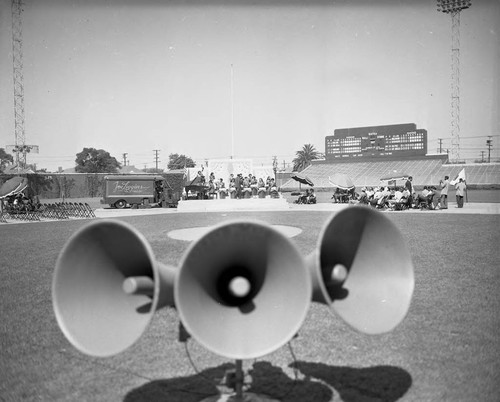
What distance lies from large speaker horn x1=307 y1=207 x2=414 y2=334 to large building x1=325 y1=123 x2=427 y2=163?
6355cm

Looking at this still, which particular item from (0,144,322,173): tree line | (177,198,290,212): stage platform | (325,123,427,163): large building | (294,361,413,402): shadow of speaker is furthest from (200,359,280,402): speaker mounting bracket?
(0,144,322,173): tree line

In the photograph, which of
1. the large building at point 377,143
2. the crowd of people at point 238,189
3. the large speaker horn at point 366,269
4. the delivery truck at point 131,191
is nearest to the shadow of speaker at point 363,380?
the large speaker horn at point 366,269

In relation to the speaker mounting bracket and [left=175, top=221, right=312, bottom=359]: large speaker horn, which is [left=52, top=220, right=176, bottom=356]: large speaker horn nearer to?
[left=175, top=221, right=312, bottom=359]: large speaker horn

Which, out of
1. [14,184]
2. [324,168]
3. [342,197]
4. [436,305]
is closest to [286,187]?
[324,168]

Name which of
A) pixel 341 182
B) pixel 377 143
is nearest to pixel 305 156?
pixel 377 143

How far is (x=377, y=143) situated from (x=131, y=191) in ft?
150

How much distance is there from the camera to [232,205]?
2422 cm

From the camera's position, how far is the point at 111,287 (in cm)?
277

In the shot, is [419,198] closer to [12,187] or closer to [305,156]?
[12,187]

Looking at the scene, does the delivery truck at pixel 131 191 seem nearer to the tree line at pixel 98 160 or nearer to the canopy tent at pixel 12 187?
the canopy tent at pixel 12 187

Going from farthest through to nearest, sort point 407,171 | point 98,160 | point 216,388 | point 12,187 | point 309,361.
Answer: point 98,160
point 407,171
point 12,187
point 309,361
point 216,388

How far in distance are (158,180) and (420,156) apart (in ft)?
149

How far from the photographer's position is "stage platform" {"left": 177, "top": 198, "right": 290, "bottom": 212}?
24.2 m

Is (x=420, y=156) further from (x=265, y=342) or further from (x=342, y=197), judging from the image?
(x=265, y=342)
